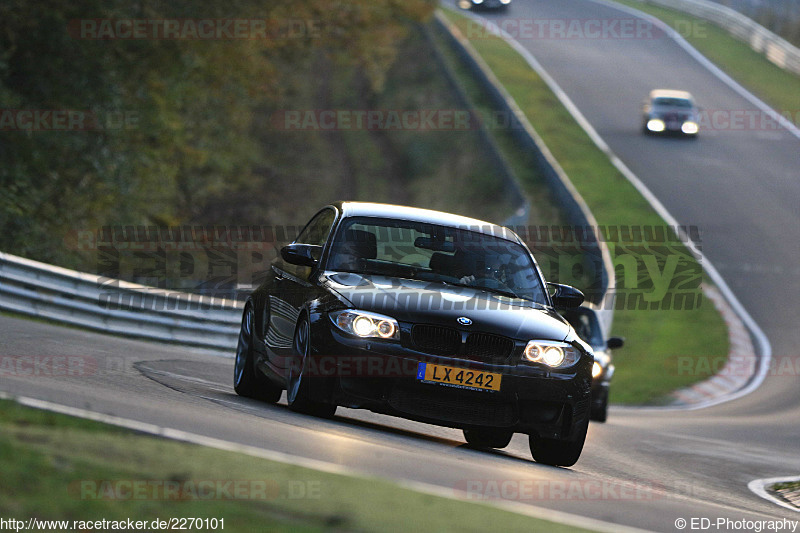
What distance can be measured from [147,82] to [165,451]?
24111mm

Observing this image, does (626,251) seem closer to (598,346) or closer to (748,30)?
(598,346)

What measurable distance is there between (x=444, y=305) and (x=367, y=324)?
0.56 metres

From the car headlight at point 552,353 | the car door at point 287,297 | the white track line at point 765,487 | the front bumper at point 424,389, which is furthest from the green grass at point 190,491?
the white track line at point 765,487

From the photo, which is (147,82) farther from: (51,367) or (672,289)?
(51,367)

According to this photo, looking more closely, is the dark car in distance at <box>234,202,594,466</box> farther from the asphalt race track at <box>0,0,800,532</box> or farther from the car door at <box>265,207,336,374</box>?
the asphalt race track at <box>0,0,800,532</box>

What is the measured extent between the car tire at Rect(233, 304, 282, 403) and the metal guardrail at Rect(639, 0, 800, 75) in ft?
154

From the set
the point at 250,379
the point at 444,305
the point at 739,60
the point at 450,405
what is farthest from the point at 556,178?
the point at 739,60

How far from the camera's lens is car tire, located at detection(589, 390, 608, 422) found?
A: 1594 centimetres

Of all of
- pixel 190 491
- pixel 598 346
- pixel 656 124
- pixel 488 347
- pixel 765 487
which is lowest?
pixel 656 124

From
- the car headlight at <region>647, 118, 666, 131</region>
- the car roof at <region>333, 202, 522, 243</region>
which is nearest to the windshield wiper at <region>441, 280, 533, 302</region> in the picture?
the car roof at <region>333, 202, 522, 243</region>

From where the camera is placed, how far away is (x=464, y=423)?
8.30m

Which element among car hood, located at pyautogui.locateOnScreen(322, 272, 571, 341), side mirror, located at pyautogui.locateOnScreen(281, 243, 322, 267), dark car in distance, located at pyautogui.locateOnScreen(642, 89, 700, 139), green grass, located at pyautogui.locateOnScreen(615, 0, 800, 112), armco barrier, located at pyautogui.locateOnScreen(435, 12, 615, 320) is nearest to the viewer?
car hood, located at pyautogui.locateOnScreen(322, 272, 571, 341)

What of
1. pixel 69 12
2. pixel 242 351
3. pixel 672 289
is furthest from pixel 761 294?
pixel 242 351

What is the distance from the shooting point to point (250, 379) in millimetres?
10133
